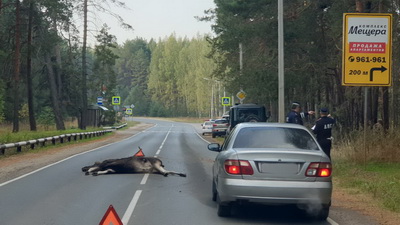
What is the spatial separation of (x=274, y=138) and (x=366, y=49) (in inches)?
315

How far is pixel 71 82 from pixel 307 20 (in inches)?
1223

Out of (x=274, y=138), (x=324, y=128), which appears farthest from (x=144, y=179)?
(x=274, y=138)

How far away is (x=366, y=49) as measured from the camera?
16047mm

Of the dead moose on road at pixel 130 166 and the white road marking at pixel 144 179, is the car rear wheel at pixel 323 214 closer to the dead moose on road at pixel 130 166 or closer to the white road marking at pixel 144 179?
the white road marking at pixel 144 179

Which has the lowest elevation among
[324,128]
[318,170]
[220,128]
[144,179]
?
[144,179]

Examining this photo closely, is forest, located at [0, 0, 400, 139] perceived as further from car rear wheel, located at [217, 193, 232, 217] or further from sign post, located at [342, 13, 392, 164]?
car rear wheel, located at [217, 193, 232, 217]

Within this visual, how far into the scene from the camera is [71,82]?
5453 centimetres

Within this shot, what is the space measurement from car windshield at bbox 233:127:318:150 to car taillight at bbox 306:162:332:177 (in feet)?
1.81

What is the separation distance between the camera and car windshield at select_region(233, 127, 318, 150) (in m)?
9.05

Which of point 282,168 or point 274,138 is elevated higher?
point 274,138

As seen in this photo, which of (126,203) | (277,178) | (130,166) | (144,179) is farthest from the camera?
(130,166)

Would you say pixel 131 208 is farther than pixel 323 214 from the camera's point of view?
Yes

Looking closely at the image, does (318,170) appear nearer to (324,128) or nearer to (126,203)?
(126,203)

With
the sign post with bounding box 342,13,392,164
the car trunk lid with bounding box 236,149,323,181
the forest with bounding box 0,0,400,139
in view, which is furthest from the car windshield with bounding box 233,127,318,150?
the forest with bounding box 0,0,400,139
